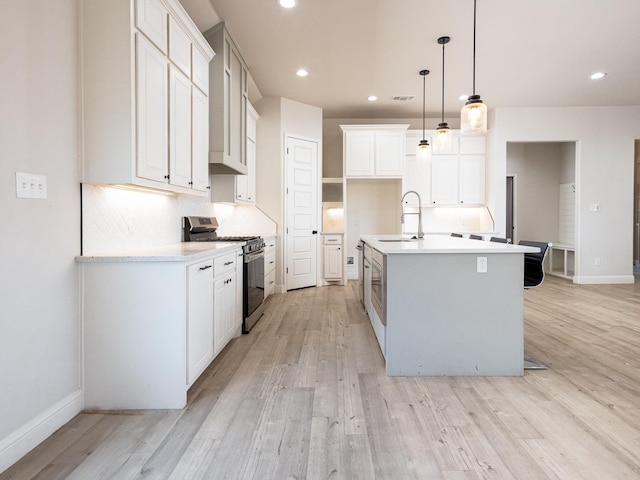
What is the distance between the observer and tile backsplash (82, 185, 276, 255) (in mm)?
2061

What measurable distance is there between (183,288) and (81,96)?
1.22m

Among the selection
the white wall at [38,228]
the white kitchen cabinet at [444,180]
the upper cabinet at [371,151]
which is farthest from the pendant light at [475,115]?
the white kitchen cabinet at [444,180]

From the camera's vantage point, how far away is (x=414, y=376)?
2375 mm

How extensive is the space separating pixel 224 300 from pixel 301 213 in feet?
9.77

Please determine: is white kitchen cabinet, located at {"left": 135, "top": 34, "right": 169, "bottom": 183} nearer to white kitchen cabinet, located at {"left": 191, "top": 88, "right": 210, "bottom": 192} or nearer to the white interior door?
white kitchen cabinet, located at {"left": 191, "top": 88, "right": 210, "bottom": 192}

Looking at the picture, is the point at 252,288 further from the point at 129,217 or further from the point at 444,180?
the point at 444,180

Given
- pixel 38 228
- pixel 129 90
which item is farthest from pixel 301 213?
pixel 38 228

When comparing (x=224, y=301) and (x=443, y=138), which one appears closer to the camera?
(x=224, y=301)

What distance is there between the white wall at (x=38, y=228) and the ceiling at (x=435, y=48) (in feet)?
5.32

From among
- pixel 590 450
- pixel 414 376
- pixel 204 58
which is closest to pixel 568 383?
pixel 590 450

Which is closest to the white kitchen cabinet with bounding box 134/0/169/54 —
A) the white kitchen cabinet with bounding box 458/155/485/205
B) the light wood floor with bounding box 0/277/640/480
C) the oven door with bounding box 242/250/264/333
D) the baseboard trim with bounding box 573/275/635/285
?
the oven door with bounding box 242/250/264/333

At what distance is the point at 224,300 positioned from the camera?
2693 millimetres

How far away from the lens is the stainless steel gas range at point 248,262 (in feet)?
10.7

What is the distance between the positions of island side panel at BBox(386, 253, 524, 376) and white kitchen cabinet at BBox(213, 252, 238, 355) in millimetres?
1223
